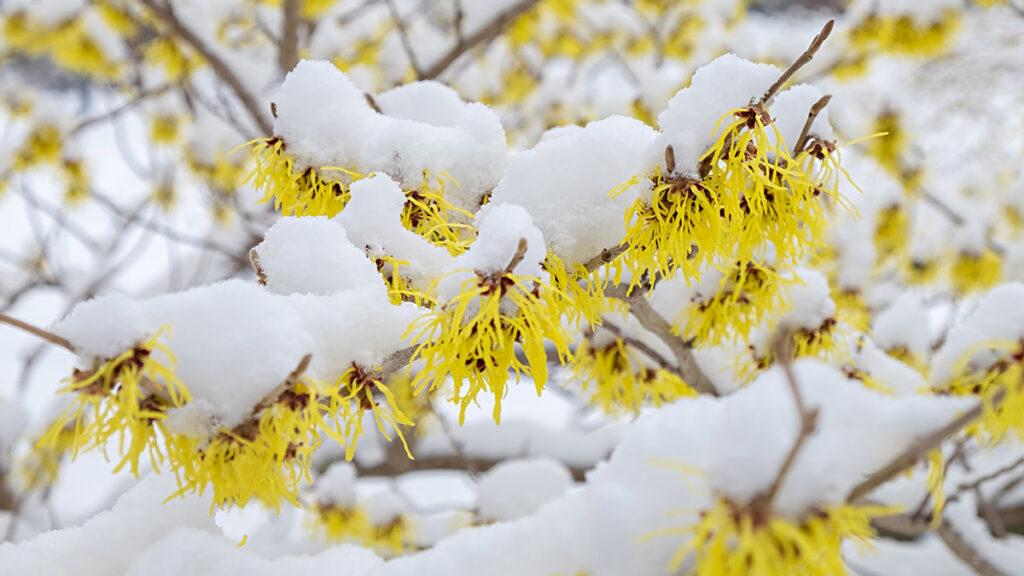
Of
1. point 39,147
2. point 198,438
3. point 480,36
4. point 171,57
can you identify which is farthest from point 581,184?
point 39,147

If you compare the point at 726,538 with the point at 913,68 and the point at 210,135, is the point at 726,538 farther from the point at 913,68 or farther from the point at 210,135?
the point at 913,68

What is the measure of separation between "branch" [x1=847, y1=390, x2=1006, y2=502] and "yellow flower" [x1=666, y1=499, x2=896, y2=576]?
18mm

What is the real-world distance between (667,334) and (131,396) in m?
0.82

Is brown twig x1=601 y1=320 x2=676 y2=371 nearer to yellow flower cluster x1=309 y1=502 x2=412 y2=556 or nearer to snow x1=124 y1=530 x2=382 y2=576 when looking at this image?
snow x1=124 y1=530 x2=382 y2=576

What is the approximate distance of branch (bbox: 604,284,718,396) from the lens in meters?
1.01

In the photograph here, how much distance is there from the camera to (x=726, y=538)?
50cm

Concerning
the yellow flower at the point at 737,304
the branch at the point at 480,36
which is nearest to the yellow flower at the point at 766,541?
the yellow flower at the point at 737,304

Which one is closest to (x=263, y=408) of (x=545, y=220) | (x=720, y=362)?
(x=545, y=220)

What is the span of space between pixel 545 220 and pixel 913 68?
606cm

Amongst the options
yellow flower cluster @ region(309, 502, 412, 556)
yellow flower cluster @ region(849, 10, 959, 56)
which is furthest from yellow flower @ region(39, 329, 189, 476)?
yellow flower cluster @ region(849, 10, 959, 56)

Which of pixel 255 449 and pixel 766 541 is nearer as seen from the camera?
pixel 766 541

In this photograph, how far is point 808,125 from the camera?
2.92ft

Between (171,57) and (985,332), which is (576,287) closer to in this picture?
(985,332)

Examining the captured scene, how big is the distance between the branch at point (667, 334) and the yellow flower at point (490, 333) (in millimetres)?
245
